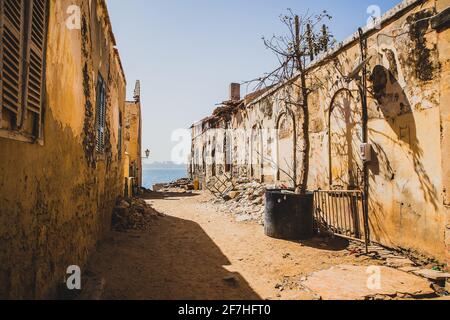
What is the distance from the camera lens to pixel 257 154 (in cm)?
1315

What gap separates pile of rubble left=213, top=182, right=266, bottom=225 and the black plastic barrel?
176cm

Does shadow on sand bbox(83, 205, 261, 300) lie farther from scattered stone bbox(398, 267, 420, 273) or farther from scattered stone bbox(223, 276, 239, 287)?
scattered stone bbox(398, 267, 420, 273)

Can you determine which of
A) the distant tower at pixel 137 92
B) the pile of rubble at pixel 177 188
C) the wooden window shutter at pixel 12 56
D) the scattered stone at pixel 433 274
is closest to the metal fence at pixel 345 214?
the scattered stone at pixel 433 274

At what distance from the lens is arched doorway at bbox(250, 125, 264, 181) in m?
12.7

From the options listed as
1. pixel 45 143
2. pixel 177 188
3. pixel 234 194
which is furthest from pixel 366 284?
pixel 177 188

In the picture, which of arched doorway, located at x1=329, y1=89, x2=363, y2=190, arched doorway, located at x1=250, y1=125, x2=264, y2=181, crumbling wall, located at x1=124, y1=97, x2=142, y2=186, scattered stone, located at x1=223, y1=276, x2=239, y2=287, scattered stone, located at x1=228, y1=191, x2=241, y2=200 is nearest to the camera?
scattered stone, located at x1=223, y1=276, x2=239, y2=287

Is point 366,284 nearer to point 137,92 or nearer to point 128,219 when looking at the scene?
point 128,219

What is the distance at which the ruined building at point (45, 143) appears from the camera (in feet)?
6.97

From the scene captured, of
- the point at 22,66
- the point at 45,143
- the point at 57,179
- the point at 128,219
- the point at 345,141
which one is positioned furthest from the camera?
the point at 128,219

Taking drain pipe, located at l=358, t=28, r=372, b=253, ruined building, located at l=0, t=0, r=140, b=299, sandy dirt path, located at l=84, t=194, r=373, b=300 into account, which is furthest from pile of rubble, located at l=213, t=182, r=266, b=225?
ruined building, located at l=0, t=0, r=140, b=299

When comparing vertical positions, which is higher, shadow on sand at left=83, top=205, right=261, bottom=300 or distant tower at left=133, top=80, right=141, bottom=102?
distant tower at left=133, top=80, right=141, bottom=102

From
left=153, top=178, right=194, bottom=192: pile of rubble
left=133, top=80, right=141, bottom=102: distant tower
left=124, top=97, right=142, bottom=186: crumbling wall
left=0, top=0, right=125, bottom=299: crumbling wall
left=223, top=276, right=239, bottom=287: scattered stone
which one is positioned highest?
left=133, top=80, right=141, bottom=102: distant tower

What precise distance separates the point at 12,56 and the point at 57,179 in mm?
1380
